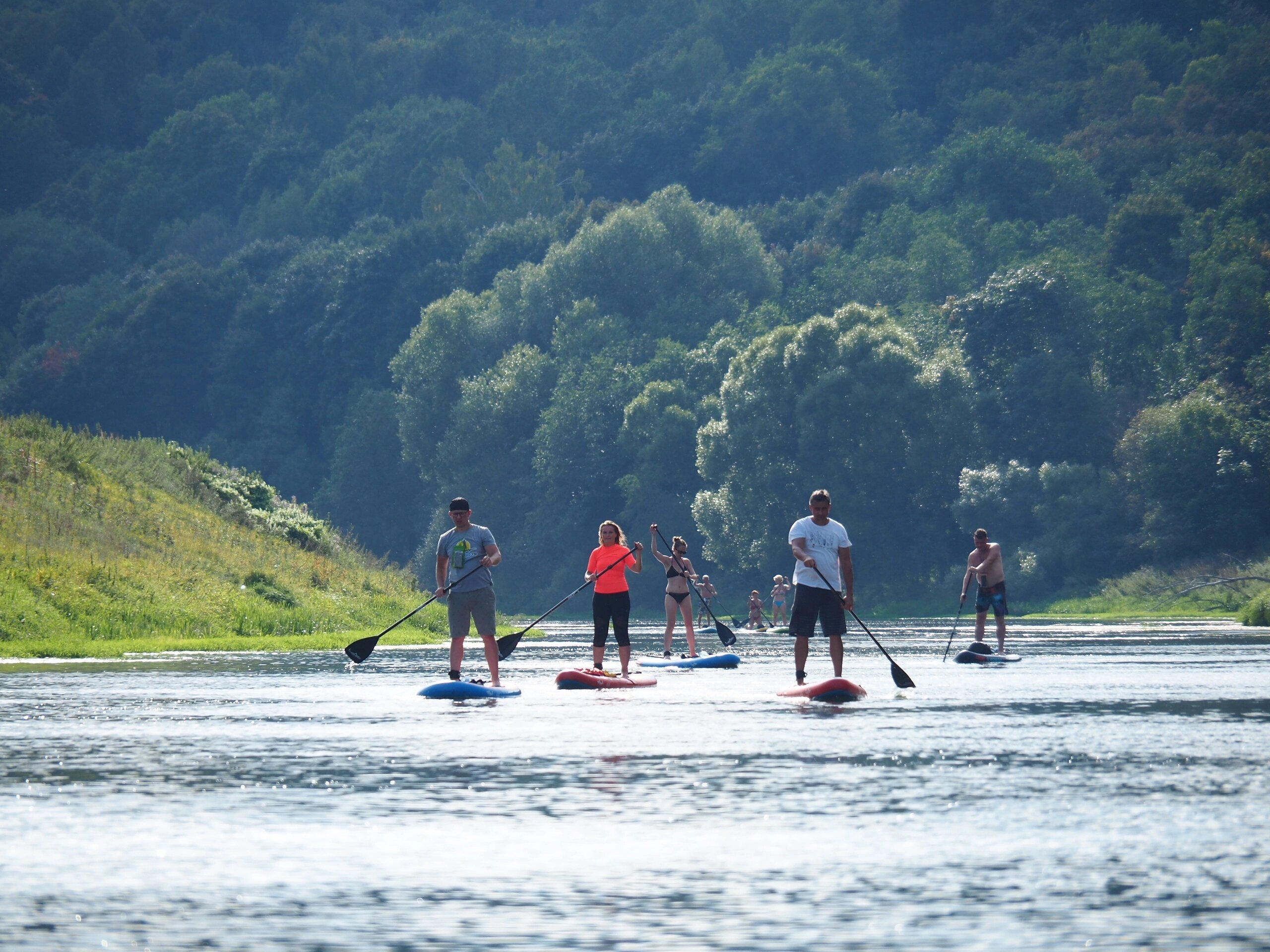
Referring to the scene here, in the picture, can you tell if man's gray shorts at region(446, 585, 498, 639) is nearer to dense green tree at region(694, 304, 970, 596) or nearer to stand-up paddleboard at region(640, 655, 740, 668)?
stand-up paddleboard at region(640, 655, 740, 668)

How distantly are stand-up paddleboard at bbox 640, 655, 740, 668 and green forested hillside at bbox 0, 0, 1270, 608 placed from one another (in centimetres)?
4264

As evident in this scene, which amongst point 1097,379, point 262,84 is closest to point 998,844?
point 1097,379

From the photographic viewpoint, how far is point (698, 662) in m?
26.7

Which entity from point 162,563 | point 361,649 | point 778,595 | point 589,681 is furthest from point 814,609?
point 778,595

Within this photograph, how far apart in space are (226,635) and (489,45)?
107057 millimetres

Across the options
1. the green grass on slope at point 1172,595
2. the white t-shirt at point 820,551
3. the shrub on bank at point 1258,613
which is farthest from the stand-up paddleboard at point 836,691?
the green grass on slope at point 1172,595

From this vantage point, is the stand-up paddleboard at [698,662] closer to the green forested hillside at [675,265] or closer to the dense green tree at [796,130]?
the green forested hillside at [675,265]

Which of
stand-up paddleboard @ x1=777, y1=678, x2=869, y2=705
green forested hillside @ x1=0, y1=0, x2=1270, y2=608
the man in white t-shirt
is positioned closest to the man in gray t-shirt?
the man in white t-shirt

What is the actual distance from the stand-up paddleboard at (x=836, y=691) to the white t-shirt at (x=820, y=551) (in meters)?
1.29

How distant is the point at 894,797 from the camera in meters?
11.2

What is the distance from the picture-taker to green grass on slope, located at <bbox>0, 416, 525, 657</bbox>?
31109mm

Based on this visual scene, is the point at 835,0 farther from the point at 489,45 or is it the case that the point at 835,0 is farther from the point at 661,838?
the point at 661,838

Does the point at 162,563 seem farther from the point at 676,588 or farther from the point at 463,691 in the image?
the point at 463,691

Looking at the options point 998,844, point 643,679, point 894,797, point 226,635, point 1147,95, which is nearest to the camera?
point 998,844
